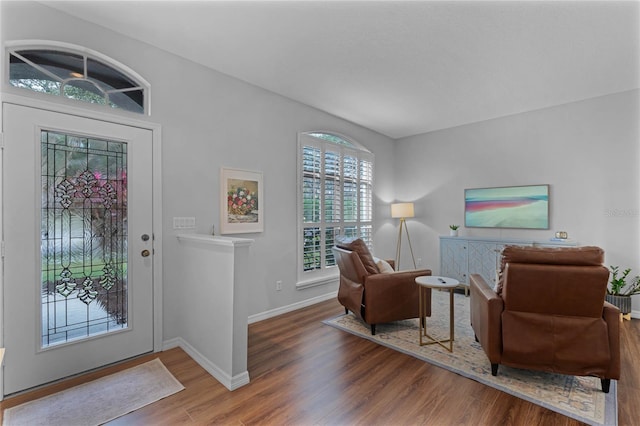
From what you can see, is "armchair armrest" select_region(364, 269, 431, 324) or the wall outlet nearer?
the wall outlet

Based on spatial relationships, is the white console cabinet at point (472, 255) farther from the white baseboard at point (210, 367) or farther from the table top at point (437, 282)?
the white baseboard at point (210, 367)

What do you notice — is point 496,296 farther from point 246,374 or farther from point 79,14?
A: point 79,14

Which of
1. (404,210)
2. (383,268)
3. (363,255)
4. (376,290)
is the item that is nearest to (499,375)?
(376,290)

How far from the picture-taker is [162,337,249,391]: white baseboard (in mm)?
2172

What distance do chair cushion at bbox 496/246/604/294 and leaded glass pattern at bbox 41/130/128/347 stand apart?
3173 mm

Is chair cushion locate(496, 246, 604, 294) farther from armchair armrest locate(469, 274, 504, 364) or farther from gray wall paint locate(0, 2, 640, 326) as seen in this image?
gray wall paint locate(0, 2, 640, 326)

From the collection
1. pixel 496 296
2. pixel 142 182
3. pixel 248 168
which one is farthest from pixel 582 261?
pixel 142 182

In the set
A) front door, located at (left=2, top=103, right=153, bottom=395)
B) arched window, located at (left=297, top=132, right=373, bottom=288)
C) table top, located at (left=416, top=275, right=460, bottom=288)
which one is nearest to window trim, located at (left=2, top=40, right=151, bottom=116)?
front door, located at (left=2, top=103, right=153, bottom=395)

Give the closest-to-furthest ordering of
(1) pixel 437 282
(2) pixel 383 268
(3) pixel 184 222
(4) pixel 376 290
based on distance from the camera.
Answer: (1) pixel 437 282, (3) pixel 184 222, (4) pixel 376 290, (2) pixel 383 268

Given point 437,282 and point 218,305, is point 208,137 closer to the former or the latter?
point 218,305

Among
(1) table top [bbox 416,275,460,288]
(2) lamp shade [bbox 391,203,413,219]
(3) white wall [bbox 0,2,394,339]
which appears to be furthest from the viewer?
(2) lamp shade [bbox 391,203,413,219]

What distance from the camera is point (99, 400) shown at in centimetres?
201

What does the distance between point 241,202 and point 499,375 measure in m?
2.92

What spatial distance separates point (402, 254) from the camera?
5.81m
